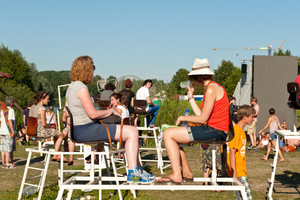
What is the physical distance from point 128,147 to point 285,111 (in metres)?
16.1

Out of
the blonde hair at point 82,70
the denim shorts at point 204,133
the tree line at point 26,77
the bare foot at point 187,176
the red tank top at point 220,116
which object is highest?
the tree line at point 26,77

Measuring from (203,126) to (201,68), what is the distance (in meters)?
0.64

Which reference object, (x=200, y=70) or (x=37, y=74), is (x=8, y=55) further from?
(x=200, y=70)

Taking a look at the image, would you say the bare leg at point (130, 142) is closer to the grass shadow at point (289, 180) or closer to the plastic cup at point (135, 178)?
the plastic cup at point (135, 178)

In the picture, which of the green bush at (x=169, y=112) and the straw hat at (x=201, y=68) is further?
the green bush at (x=169, y=112)

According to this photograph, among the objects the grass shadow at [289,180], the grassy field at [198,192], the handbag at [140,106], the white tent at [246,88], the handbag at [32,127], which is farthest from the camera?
the white tent at [246,88]

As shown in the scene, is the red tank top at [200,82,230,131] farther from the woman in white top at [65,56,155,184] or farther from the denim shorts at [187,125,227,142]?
the woman in white top at [65,56,155,184]

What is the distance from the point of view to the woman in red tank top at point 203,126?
147 inches

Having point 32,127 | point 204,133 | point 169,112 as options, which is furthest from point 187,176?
point 169,112

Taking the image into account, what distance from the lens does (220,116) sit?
3.89 metres

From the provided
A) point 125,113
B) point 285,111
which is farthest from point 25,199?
point 285,111

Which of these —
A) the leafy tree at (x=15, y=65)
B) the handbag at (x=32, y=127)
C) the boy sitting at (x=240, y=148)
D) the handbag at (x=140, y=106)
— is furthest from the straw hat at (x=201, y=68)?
the leafy tree at (x=15, y=65)

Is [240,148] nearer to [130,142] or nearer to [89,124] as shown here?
[130,142]

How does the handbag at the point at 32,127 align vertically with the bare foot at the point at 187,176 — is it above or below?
above
